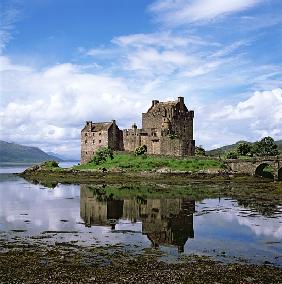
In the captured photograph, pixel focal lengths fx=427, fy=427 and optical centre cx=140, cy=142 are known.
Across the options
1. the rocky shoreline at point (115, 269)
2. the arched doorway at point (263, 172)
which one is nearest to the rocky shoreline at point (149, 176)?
the arched doorway at point (263, 172)

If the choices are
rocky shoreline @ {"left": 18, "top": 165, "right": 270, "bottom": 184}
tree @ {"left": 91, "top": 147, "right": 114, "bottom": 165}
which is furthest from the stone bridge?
tree @ {"left": 91, "top": 147, "right": 114, "bottom": 165}

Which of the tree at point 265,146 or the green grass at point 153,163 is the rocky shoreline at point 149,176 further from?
the tree at point 265,146

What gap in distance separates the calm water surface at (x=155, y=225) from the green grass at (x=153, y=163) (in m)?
29.2

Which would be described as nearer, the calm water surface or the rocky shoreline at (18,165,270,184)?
the calm water surface

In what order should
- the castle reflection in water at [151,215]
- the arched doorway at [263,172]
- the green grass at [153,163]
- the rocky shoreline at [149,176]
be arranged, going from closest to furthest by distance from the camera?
the castle reflection in water at [151,215], the rocky shoreline at [149,176], the arched doorway at [263,172], the green grass at [153,163]

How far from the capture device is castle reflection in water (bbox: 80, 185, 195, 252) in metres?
27.5

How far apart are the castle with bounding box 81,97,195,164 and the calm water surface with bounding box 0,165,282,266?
1637 inches

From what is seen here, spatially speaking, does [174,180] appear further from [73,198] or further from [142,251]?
[142,251]

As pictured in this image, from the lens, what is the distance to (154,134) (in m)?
91.7

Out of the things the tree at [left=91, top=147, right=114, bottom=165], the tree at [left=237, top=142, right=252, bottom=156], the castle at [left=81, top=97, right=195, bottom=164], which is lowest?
the tree at [left=91, top=147, right=114, bottom=165]

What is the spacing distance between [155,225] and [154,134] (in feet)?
200

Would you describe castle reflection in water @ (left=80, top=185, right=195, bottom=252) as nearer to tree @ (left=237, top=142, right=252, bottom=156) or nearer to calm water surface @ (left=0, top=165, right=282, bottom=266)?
calm water surface @ (left=0, top=165, right=282, bottom=266)

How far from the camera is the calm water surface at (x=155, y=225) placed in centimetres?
2445

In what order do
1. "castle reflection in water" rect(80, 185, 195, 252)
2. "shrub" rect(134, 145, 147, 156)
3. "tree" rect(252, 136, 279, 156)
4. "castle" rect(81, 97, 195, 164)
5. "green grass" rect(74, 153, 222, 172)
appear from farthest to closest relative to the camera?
"tree" rect(252, 136, 279, 156)
"castle" rect(81, 97, 195, 164)
"shrub" rect(134, 145, 147, 156)
"green grass" rect(74, 153, 222, 172)
"castle reflection in water" rect(80, 185, 195, 252)
